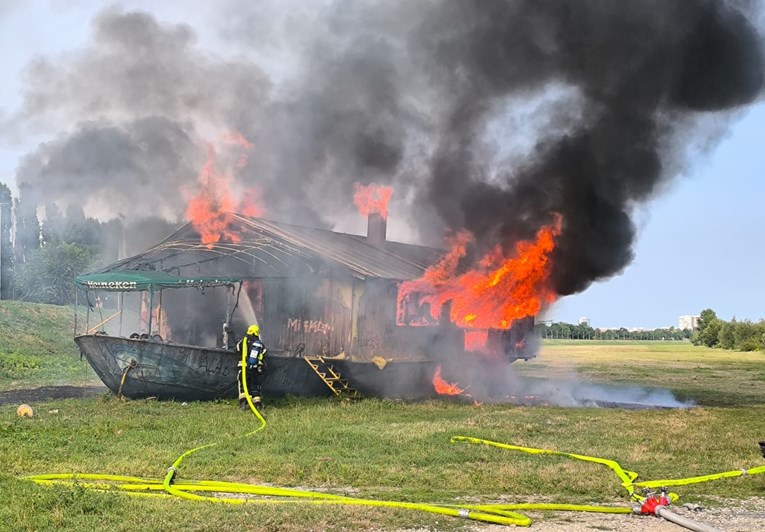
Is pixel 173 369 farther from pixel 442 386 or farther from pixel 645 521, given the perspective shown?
pixel 645 521

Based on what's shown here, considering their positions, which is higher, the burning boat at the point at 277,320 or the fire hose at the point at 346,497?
the burning boat at the point at 277,320

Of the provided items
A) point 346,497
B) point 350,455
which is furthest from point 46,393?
point 346,497

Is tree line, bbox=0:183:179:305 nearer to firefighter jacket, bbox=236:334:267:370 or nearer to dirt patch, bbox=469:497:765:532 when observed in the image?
→ firefighter jacket, bbox=236:334:267:370

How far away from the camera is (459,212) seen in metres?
27.0

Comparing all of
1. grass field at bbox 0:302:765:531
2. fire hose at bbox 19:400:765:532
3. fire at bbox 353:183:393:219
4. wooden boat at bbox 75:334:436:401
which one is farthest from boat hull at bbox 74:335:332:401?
→ fire at bbox 353:183:393:219

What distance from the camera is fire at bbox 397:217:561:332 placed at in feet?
82.5

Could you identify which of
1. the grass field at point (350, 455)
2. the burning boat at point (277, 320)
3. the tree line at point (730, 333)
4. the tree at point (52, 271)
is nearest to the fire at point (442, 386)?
the burning boat at point (277, 320)

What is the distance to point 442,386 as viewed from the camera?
25.6 m

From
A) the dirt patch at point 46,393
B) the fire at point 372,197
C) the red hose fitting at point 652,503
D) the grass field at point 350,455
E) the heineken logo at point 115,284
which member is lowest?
the dirt patch at point 46,393

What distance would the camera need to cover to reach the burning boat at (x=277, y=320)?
797 inches

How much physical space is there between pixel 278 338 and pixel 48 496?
1500cm

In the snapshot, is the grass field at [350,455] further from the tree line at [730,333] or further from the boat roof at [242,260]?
the tree line at [730,333]

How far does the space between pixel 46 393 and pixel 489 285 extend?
14.5 m

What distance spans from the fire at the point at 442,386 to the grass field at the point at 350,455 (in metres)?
3.59
